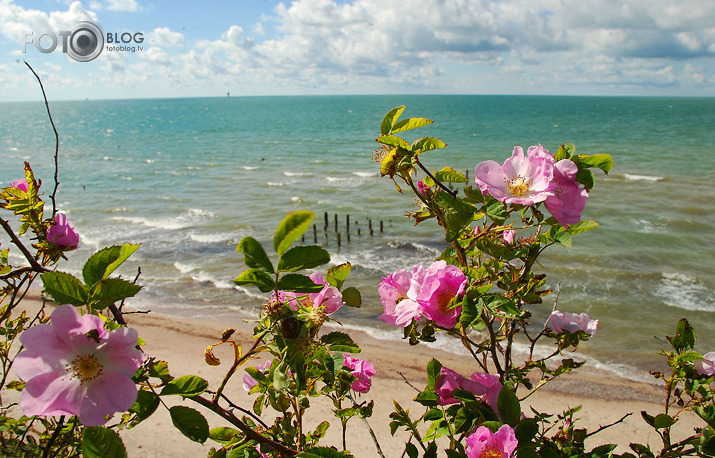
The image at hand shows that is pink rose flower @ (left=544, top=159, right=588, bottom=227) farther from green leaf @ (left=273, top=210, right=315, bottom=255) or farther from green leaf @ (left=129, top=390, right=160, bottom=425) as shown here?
green leaf @ (left=129, top=390, right=160, bottom=425)

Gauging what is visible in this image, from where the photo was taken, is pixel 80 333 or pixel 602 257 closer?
pixel 80 333

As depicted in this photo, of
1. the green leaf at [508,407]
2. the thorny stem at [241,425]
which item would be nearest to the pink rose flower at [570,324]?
the green leaf at [508,407]

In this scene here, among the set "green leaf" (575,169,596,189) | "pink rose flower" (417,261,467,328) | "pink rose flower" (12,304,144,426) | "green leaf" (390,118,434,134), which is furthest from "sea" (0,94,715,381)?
"pink rose flower" (12,304,144,426)

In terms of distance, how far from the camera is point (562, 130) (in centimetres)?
5703

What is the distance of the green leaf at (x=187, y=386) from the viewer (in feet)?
2.90

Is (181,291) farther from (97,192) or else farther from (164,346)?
(97,192)

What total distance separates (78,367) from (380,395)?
598 cm

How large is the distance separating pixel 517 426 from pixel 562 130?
62.0 meters

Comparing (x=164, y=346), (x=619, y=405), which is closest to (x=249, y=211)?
(x=164, y=346)

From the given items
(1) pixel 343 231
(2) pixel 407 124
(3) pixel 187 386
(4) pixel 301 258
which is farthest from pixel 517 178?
(1) pixel 343 231

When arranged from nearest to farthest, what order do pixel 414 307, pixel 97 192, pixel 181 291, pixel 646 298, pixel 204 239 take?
pixel 414 307 → pixel 646 298 → pixel 181 291 → pixel 204 239 → pixel 97 192

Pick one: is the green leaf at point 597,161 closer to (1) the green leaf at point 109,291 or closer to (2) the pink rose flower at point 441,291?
(2) the pink rose flower at point 441,291

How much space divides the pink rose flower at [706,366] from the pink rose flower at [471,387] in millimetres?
672

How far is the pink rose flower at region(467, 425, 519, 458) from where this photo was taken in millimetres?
951
